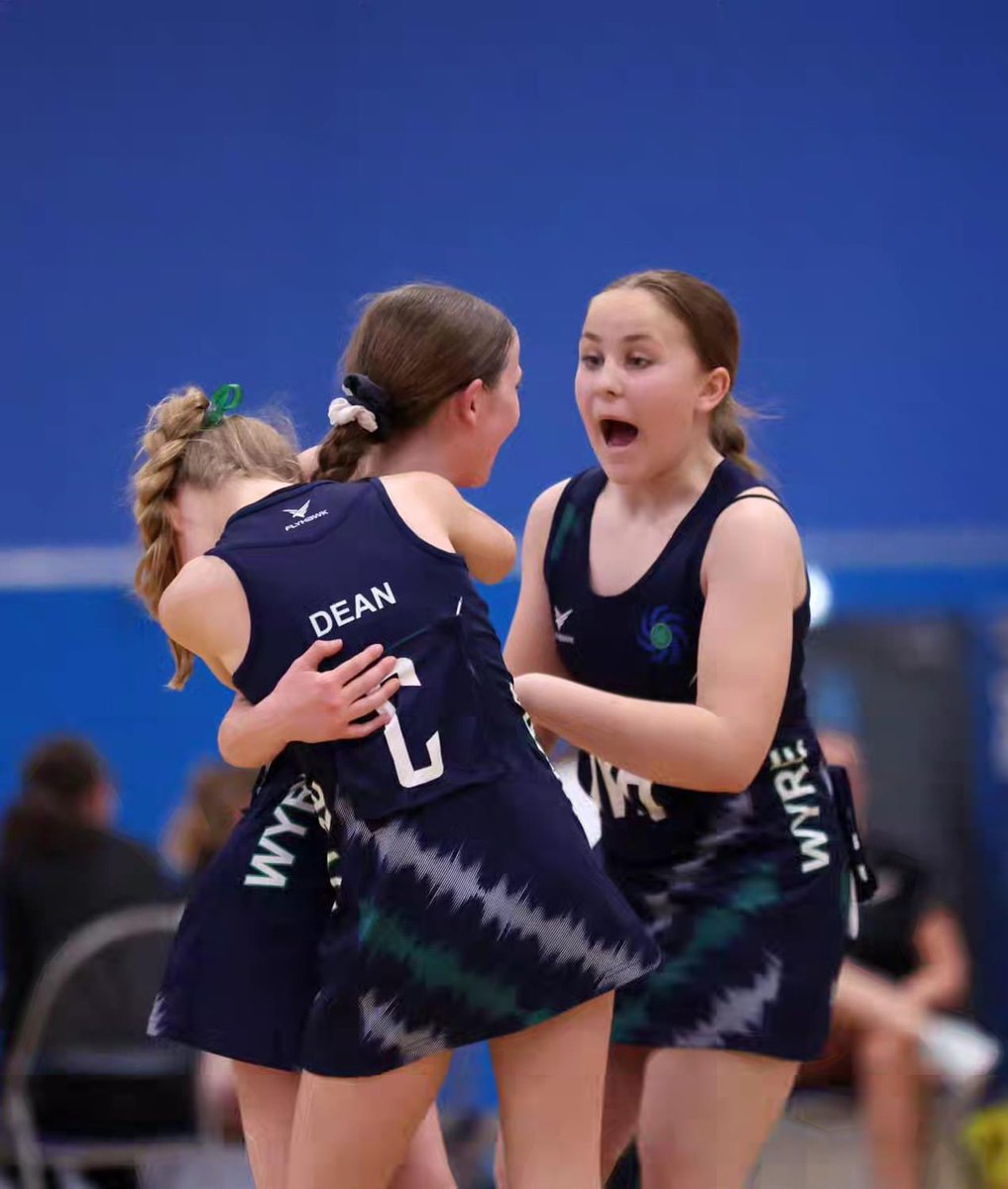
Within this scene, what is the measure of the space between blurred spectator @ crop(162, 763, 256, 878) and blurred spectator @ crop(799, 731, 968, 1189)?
5.32ft

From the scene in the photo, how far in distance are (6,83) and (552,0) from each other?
1.75 metres

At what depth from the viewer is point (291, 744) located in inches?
84.3

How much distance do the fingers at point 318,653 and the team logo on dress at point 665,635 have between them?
58cm

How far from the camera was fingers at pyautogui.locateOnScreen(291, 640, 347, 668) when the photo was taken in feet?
6.58

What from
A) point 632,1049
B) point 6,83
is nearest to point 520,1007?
point 632,1049

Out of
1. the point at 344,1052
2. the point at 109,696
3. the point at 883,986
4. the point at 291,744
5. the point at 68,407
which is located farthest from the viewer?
the point at 68,407

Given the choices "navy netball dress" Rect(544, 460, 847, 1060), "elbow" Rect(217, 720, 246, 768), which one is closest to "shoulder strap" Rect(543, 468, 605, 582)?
"navy netball dress" Rect(544, 460, 847, 1060)

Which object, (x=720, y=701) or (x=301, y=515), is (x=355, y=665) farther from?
(x=720, y=701)

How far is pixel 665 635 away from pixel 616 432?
307mm

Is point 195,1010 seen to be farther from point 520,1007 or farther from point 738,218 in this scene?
point 738,218

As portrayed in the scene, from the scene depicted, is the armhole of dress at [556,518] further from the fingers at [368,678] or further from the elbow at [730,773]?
the fingers at [368,678]

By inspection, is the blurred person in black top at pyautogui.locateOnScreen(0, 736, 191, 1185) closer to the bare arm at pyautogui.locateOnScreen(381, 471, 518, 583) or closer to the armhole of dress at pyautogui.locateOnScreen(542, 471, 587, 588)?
the armhole of dress at pyautogui.locateOnScreen(542, 471, 587, 588)

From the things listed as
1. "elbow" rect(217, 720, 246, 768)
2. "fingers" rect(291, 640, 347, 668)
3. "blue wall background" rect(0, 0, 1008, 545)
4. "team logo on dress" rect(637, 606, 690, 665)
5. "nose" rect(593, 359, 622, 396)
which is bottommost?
"elbow" rect(217, 720, 246, 768)

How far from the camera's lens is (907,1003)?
4.62 m
